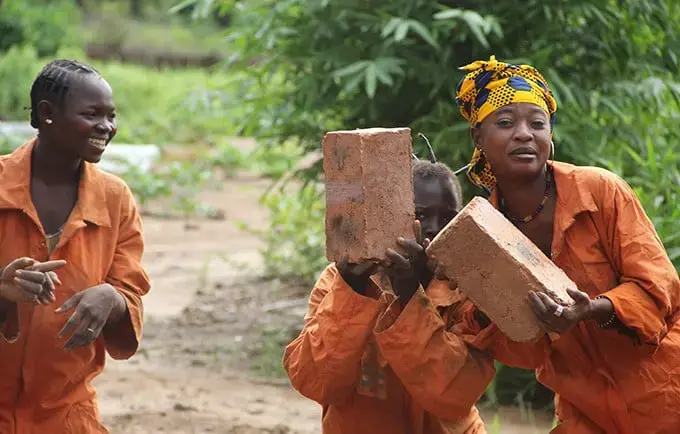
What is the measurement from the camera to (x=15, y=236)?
378 cm

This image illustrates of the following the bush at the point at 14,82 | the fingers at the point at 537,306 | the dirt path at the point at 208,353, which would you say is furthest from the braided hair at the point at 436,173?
the bush at the point at 14,82

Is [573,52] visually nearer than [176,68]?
Yes

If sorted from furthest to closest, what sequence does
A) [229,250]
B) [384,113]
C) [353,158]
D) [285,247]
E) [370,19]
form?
[229,250] → [285,247] → [384,113] → [370,19] → [353,158]

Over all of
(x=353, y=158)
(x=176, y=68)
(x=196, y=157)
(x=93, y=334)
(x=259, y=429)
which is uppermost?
(x=353, y=158)

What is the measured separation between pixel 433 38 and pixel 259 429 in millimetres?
2408

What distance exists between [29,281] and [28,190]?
1.60ft

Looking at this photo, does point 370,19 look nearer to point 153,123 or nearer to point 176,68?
point 153,123

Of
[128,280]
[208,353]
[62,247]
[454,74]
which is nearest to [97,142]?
[62,247]

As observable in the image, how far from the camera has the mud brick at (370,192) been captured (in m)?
3.30

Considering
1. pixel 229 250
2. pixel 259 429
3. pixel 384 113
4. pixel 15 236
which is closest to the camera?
pixel 15 236

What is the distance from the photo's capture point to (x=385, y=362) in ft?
11.9

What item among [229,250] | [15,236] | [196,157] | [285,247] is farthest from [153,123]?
[15,236]

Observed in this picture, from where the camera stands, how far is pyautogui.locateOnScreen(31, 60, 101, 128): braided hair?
3850mm

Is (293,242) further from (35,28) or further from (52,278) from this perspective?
(35,28)
